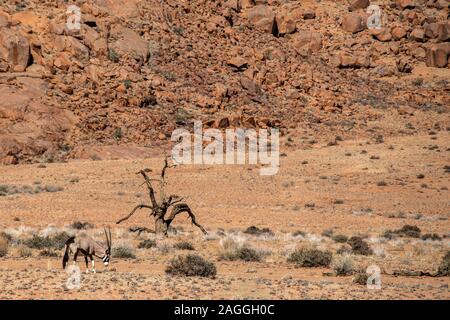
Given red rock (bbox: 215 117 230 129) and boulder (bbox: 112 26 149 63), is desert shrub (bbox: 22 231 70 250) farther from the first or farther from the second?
boulder (bbox: 112 26 149 63)

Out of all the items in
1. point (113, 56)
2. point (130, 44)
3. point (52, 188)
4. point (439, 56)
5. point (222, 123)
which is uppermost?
point (439, 56)

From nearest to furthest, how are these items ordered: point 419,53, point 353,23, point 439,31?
1. point 439,31
2. point 419,53
3. point 353,23

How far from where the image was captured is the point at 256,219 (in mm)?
29109

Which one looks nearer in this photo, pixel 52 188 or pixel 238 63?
pixel 52 188

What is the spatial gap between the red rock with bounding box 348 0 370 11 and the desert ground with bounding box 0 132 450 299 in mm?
24278

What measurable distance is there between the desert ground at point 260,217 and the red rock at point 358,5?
24278 mm

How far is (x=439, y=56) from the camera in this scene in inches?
2601

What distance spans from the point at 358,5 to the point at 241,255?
56.1 meters

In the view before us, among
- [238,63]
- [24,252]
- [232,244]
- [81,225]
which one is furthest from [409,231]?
[238,63]

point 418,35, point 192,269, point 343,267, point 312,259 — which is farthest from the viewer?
point 418,35

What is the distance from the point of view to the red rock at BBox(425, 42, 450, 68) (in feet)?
216

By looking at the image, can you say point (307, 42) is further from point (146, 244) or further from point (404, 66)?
point (146, 244)

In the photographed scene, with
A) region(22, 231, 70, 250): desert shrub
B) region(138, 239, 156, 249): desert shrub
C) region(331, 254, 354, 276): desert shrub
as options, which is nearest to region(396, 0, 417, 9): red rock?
region(138, 239, 156, 249): desert shrub
